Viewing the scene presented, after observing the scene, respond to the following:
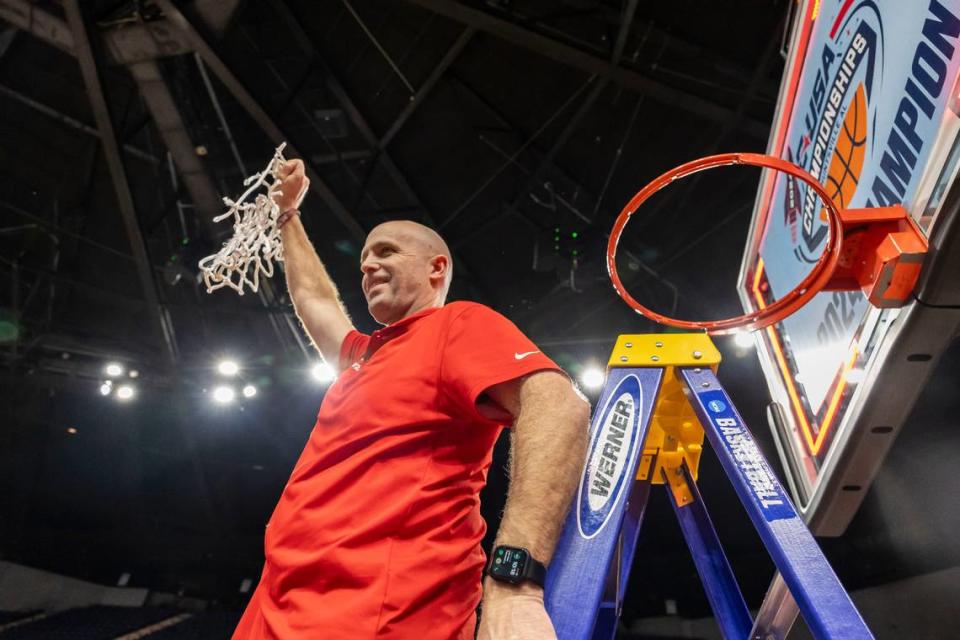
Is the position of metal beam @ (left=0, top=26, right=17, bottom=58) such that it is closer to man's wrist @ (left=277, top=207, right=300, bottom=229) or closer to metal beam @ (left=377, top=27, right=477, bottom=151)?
metal beam @ (left=377, top=27, right=477, bottom=151)

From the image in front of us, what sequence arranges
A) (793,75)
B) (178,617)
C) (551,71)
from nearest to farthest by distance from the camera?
1. (793,75)
2. (551,71)
3. (178,617)

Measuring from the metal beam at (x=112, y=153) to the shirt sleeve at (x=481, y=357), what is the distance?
5.40 m

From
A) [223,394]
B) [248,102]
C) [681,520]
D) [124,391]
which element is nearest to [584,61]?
[248,102]

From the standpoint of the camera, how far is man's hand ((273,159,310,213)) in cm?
248

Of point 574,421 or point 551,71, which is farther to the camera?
point 551,71

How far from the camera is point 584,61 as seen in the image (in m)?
5.26

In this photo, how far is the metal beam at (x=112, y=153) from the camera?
5.09 metres

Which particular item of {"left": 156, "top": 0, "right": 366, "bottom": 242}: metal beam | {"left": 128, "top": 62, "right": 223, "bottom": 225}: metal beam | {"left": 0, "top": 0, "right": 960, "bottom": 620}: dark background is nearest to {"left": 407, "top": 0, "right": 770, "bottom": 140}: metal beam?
{"left": 0, "top": 0, "right": 960, "bottom": 620}: dark background

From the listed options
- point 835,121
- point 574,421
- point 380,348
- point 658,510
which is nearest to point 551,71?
point 835,121

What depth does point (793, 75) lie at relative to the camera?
2.05 m

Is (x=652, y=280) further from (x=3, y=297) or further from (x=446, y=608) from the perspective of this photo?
(x=3, y=297)

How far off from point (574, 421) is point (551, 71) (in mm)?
5496

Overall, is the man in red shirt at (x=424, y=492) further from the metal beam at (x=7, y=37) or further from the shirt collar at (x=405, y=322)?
the metal beam at (x=7, y=37)

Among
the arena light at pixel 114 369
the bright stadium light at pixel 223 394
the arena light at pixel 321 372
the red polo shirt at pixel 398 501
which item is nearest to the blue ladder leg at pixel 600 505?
Answer: the red polo shirt at pixel 398 501
